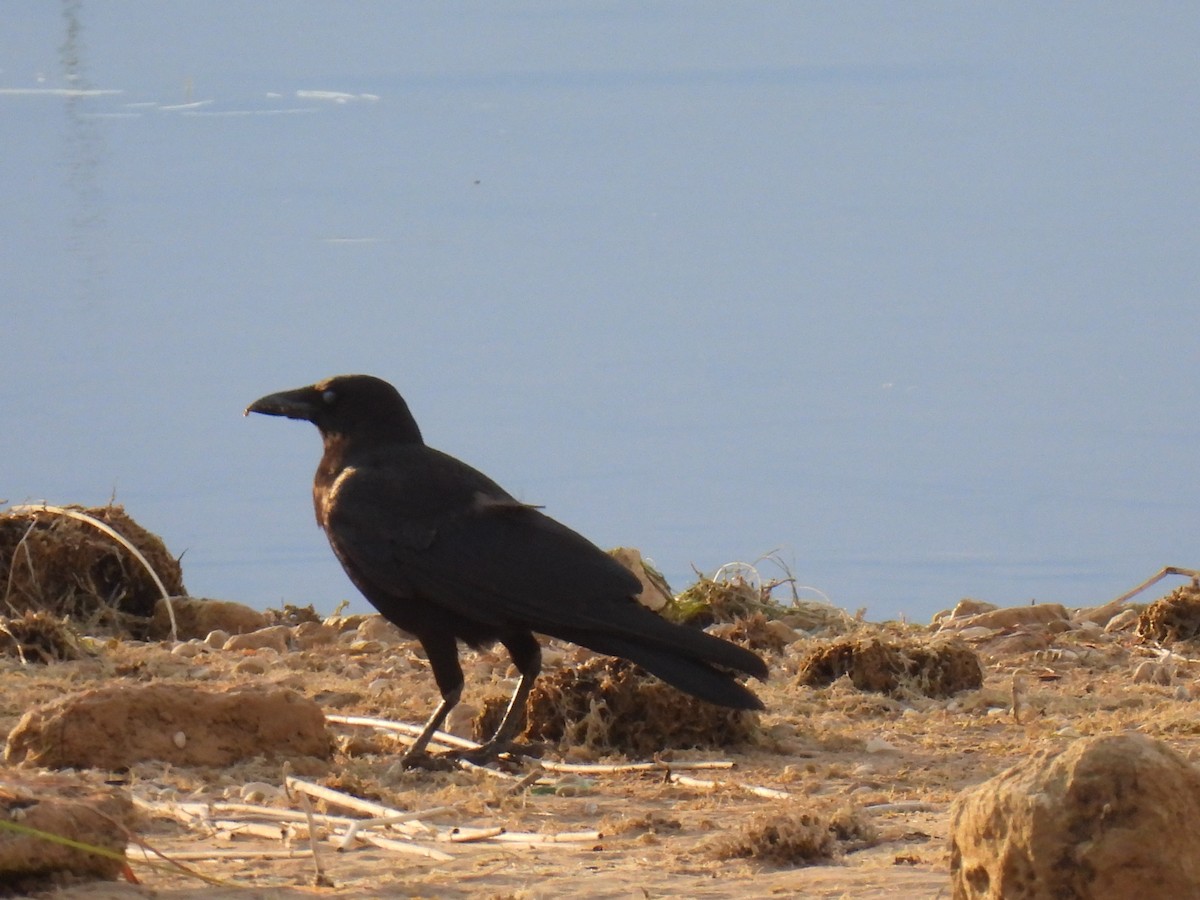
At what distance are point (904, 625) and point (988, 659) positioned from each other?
914mm

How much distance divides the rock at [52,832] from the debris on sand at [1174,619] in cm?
548

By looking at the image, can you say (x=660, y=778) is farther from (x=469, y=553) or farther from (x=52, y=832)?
(x=52, y=832)

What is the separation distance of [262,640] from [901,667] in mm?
2864

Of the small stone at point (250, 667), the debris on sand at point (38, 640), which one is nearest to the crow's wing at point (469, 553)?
the small stone at point (250, 667)

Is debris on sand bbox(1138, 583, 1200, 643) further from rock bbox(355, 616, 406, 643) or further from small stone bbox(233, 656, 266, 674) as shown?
small stone bbox(233, 656, 266, 674)

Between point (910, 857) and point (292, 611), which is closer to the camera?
point (910, 857)

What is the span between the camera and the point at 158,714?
5363 millimetres

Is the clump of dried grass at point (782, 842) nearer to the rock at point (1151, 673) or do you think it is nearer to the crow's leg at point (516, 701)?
the crow's leg at point (516, 701)

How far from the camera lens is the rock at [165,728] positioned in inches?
206

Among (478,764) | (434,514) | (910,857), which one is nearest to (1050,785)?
(910,857)

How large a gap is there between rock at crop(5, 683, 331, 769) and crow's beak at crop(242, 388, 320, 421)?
1544mm

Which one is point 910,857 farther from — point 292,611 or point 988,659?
point 292,611

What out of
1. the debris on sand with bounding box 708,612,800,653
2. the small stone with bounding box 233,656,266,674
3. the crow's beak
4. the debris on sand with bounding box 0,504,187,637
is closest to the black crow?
the crow's beak

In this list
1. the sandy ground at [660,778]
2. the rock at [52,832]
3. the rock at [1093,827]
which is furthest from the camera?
the sandy ground at [660,778]
